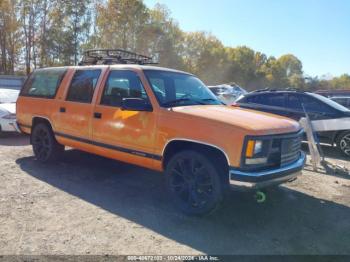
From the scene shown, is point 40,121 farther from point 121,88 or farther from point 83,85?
point 121,88

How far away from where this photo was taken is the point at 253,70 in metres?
72.9

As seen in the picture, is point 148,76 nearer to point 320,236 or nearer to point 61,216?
point 61,216

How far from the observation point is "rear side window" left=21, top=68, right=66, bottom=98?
6.39 meters

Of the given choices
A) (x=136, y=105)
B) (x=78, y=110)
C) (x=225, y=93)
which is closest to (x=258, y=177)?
(x=136, y=105)

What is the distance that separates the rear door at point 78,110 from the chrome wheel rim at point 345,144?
19.6 feet

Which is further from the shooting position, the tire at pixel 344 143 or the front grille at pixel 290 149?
the tire at pixel 344 143

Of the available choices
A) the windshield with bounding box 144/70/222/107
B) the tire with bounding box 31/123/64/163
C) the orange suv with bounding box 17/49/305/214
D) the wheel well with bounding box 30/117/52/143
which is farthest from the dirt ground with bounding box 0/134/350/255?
the windshield with bounding box 144/70/222/107

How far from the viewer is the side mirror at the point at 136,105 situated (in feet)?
15.0

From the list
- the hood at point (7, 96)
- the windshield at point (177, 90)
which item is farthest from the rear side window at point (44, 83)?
the hood at point (7, 96)

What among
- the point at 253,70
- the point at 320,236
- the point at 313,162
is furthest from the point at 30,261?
the point at 253,70

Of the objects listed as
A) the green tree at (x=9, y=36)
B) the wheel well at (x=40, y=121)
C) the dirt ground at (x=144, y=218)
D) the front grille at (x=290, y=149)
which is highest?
the green tree at (x=9, y=36)

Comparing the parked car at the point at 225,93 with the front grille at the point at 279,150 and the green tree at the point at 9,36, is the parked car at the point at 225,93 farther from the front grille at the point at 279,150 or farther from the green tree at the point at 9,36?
the green tree at the point at 9,36

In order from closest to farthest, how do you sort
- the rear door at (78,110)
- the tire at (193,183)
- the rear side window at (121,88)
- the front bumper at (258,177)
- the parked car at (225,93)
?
1. the front bumper at (258,177)
2. the tire at (193,183)
3. the rear side window at (121,88)
4. the rear door at (78,110)
5. the parked car at (225,93)

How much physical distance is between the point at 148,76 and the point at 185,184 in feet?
5.37
